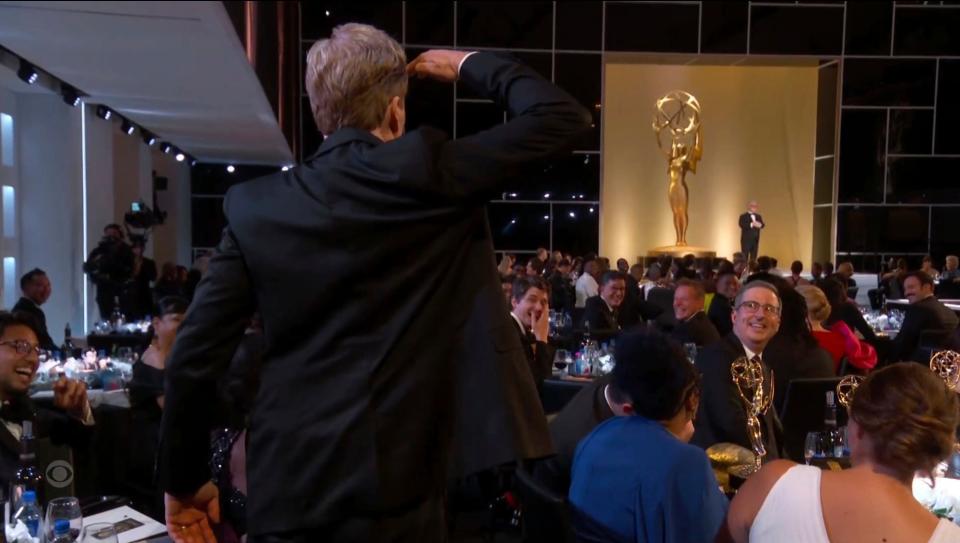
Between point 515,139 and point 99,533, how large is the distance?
5.26ft

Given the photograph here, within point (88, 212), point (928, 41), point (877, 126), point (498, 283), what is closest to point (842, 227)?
point (877, 126)

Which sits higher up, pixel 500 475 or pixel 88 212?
pixel 88 212

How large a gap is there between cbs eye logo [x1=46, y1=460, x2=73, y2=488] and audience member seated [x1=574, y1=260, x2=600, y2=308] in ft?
22.5

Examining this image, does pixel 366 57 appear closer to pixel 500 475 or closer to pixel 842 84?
pixel 500 475

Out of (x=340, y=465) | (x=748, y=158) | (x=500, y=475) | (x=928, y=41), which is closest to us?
(x=340, y=465)

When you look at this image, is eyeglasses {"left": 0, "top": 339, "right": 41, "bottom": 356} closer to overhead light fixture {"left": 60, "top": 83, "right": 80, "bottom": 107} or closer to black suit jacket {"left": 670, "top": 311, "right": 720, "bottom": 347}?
black suit jacket {"left": 670, "top": 311, "right": 720, "bottom": 347}

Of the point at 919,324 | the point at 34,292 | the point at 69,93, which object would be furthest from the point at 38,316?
the point at 919,324

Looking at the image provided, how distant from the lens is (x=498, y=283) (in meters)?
1.20

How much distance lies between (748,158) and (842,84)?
8.26 feet

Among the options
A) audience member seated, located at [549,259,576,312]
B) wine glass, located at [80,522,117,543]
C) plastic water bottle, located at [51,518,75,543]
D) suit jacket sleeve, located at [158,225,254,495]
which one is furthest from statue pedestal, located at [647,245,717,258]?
suit jacket sleeve, located at [158,225,254,495]

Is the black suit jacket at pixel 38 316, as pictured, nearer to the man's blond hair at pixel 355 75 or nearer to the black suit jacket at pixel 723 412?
the black suit jacket at pixel 723 412

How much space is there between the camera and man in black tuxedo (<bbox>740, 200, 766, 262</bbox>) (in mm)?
14688

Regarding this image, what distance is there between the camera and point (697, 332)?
517 centimetres

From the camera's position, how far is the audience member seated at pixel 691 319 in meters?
5.17
